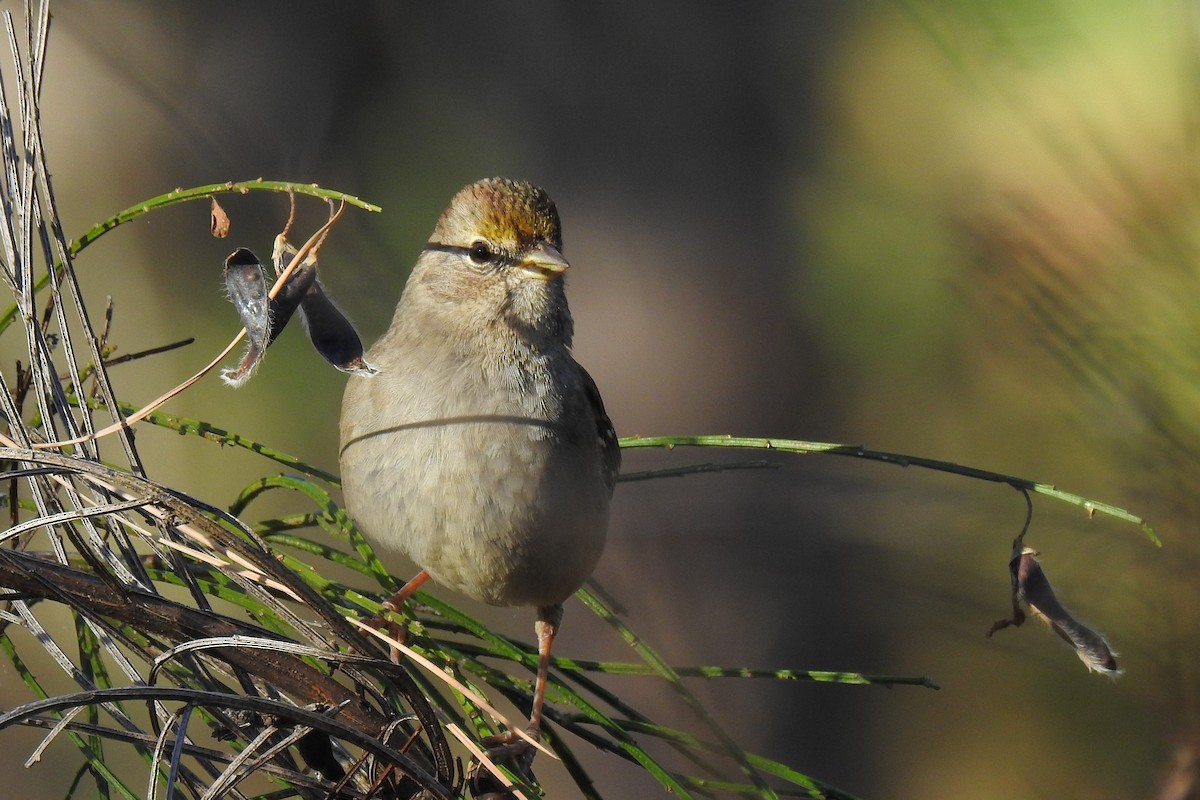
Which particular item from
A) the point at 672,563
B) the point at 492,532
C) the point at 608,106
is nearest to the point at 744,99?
the point at 608,106

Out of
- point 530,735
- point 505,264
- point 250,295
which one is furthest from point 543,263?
point 250,295

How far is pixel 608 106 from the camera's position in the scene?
6258mm

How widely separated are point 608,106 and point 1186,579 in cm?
486

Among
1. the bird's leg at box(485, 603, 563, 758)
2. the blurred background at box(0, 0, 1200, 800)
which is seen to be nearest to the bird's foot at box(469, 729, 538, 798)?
the bird's leg at box(485, 603, 563, 758)

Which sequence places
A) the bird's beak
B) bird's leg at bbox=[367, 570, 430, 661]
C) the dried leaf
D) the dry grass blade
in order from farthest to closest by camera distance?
1. the bird's beak
2. bird's leg at bbox=[367, 570, 430, 661]
3. the dried leaf
4. the dry grass blade

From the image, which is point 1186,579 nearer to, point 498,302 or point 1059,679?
point 498,302

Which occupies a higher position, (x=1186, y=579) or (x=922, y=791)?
(x=1186, y=579)

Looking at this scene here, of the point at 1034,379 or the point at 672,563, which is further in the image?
the point at 672,563

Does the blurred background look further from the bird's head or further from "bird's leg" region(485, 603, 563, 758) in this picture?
"bird's leg" region(485, 603, 563, 758)

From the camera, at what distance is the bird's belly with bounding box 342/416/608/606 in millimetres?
2154

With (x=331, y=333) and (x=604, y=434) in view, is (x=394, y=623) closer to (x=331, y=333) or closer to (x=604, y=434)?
(x=331, y=333)

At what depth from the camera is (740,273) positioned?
6215 millimetres

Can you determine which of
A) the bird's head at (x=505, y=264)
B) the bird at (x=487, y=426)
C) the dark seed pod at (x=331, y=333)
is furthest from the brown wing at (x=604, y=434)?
the dark seed pod at (x=331, y=333)

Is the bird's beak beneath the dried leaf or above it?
beneath
